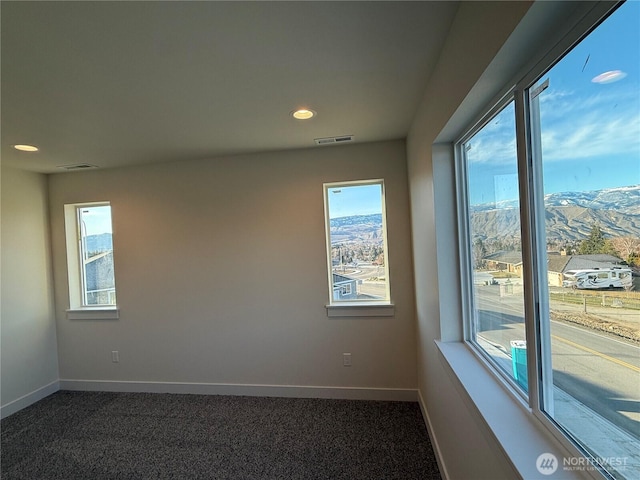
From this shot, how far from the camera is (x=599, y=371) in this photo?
32.0 inches

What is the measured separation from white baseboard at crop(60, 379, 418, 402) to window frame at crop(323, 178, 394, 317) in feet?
2.50

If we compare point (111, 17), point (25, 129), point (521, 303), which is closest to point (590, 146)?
point (521, 303)

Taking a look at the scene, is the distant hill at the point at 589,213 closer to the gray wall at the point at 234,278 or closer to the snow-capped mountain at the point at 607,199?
the snow-capped mountain at the point at 607,199

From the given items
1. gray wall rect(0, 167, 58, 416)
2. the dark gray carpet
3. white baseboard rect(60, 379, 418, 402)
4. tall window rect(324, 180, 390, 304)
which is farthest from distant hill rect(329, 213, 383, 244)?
gray wall rect(0, 167, 58, 416)

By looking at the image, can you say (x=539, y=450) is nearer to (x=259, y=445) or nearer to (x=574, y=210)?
(x=574, y=210)

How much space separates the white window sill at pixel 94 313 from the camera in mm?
3449

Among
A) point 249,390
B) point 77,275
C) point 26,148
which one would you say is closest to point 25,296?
point 77,275

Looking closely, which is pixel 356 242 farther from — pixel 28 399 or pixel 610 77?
pixel 28 399

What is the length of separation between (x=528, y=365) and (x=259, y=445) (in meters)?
2.08

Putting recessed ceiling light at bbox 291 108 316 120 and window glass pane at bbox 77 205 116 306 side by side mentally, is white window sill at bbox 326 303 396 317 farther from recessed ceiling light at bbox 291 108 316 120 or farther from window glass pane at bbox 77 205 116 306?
window glass pane at bbox 77 205 116 306

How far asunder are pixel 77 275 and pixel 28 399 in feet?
4.42

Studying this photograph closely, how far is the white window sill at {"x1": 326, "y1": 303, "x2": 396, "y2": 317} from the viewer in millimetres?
2975

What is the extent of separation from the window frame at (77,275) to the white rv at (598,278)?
402cm

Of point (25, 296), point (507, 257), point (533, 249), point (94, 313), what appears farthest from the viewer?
point (94, 313)
